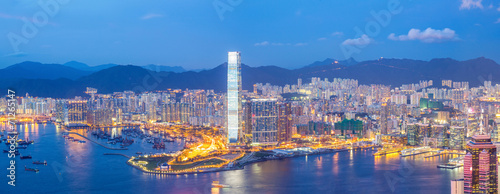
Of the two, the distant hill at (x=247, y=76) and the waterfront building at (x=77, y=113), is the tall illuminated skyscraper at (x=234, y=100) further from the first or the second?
the distant hill at (x=247, y=76)

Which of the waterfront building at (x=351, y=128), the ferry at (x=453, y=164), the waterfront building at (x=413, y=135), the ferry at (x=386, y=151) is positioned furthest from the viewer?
the waterfront building at (x=351, y=128)

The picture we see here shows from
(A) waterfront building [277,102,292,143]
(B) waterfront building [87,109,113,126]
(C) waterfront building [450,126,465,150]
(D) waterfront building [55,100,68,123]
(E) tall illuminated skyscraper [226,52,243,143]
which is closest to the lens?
(C) waterfront building [450,126,465,150]

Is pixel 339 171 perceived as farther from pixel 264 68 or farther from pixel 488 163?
pixel 264 68

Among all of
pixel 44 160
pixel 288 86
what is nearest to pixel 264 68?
pixel 288 86

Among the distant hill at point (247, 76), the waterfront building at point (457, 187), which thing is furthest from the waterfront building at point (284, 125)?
A: the distant hill at point (247, 76)

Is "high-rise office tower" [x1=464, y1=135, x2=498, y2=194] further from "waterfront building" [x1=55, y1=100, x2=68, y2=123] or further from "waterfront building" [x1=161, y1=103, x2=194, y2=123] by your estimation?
"waterfront building" [x1=55, y1=100, x2=68, y2=123]

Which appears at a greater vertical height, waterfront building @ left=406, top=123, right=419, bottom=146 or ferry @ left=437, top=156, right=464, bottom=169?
waterfront building @ left=406, top=123, right=419, bottom=146

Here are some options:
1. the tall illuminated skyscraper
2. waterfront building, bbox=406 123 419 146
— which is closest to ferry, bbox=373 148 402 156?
waterfront building, bbox=406 123 419 146
